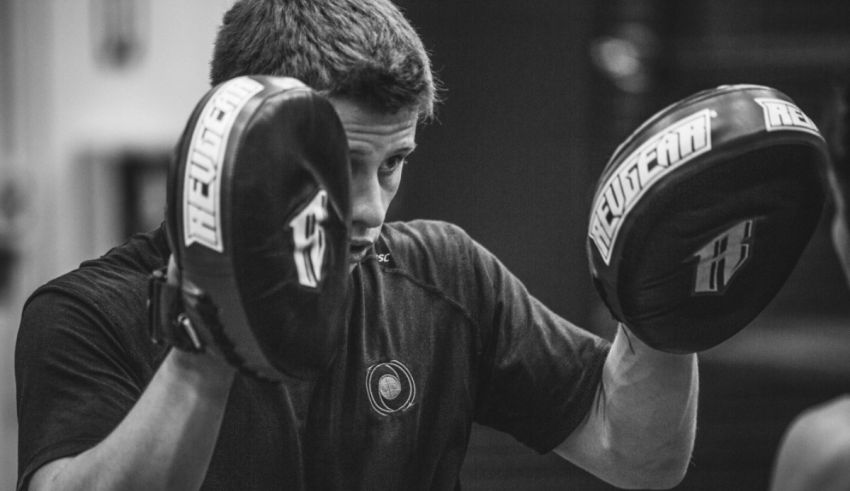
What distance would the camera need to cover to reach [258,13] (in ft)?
5.40

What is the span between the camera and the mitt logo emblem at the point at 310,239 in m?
1.36

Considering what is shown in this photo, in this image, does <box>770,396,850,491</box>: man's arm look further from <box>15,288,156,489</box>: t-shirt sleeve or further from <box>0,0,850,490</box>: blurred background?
<box>0,0,850,490</box>: blurred background

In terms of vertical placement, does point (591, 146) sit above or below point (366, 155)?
below

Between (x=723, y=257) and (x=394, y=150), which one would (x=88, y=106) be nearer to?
(x=394, y=150)

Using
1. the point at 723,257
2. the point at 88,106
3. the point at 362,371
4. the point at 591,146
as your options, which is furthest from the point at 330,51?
the point at 88,106

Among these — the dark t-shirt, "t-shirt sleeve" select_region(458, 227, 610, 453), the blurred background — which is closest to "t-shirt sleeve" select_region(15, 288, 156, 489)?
the dark t-shirt

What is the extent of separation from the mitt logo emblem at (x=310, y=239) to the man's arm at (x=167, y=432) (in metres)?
0.14

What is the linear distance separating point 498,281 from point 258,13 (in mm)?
555

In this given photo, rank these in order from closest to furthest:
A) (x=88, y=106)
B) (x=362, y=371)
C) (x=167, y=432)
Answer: (x=167, y=432)
(x=362, y=371)
(x=88, y=106)

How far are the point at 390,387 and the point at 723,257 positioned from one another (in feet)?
1.66

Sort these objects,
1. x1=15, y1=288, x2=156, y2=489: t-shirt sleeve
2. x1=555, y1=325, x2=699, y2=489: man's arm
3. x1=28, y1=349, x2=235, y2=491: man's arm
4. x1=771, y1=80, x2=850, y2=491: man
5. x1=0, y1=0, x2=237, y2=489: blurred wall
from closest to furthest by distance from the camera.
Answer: x1=771, y1=80, x2=850, y2=491: man < x1=28, y1=349, x2=235, y2=491: man's arm < x1=15, y1=288, x2=156, y2=489: t-shirt sleeve < x1=555, y1=325, x2=699, y2=489: man's arm < x1=0, y1=0, x2=237, y2=489: blurred wall

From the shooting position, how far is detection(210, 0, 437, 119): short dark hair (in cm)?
158

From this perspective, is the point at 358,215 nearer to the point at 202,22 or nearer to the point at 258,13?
the point at 258,13

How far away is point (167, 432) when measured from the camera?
136 cm
